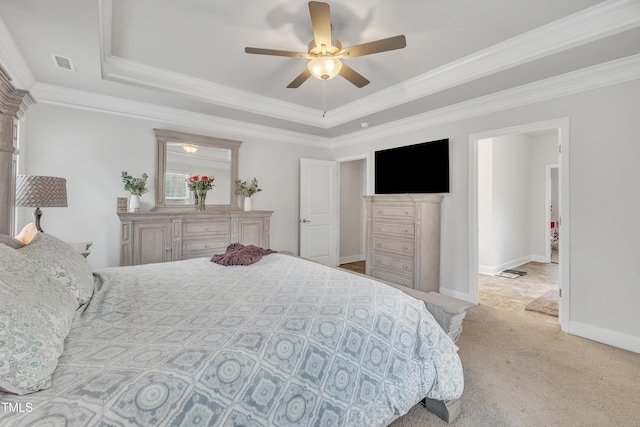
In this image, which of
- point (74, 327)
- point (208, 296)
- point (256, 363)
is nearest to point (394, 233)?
point (208, 296)

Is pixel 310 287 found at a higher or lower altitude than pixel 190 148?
lower

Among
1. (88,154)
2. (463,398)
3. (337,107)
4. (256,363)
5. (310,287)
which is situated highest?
(337,107)

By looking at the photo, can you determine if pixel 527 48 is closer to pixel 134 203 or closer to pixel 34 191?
pixel 34 191

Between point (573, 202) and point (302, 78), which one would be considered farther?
point (573, 202)

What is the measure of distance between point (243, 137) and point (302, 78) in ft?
7.26

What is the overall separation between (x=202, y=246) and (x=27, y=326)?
313 centimetres

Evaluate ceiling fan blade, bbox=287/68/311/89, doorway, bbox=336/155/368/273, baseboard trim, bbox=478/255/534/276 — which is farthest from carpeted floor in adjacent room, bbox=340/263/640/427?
doorway, bbox=336/155/368/273

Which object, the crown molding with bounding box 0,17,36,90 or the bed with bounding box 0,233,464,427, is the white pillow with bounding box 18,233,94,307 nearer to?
the bed with bounding box 0,233,464,427

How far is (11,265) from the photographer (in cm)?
103

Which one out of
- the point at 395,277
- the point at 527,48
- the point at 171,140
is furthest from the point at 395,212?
the point at 171,140

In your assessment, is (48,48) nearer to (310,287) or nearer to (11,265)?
(11,265)

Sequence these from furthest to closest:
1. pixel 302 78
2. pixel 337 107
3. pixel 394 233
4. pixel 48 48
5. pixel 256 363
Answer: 1. pixel 337 107
2. pixel 394 233
3. pixel 302 78
4. pixel 48 48
5. pixel 256 363

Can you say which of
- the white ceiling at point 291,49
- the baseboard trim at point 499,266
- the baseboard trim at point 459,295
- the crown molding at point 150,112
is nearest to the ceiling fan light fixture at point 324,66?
the white ceiling at point 291,49

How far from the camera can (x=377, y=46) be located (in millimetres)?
2076
